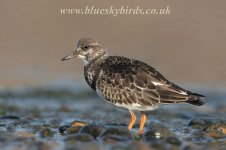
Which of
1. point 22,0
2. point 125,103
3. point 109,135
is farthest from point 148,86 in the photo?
point 22,0

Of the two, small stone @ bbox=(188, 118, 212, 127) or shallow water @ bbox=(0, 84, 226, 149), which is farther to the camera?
small stone @ bbox=(188, 118, 212, 127)

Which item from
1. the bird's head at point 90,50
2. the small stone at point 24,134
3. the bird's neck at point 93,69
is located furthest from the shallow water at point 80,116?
the bird's head at point 90,50

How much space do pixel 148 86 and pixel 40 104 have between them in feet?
12.3

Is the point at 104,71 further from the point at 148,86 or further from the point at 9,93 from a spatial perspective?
the point at 9,93

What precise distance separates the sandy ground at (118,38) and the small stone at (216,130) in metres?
4.94

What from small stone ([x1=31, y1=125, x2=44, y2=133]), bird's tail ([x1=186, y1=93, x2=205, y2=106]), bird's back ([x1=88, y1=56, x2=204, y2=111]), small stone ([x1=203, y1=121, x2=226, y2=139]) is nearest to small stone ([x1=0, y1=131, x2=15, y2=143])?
small stone ([x1=31, y1=125, x2=44, y2=133])

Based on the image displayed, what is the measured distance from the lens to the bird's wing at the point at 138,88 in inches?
334

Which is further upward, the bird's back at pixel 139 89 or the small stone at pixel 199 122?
the bird's back at pixel 139 89

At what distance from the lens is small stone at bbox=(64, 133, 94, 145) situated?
7.70 metres

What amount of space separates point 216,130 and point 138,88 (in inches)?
49.1

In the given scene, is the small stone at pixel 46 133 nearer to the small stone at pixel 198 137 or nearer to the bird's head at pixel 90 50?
the bird's head at pixel 90 50

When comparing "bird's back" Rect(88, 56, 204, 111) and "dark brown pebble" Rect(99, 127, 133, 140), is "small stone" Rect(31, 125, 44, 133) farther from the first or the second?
"dark brown pebble" Rect(99, 127, 133, 140)

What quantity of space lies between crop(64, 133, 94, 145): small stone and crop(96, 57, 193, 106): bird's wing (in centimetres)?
99

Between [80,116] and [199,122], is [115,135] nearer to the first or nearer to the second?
[199,122]
